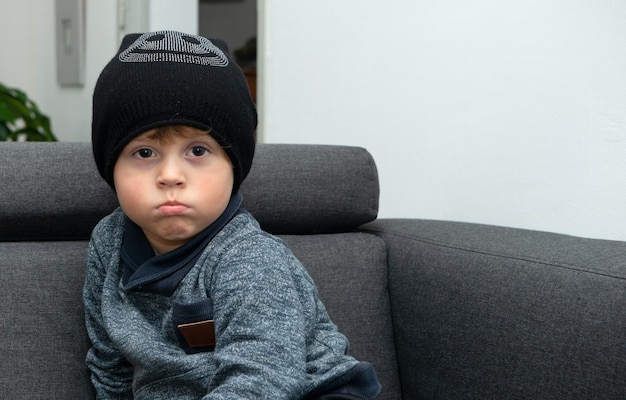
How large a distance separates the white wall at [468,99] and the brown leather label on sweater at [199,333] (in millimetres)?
735

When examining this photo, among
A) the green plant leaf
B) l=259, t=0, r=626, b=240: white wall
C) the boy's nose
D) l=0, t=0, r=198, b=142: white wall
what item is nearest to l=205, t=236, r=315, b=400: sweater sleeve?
the boy's nose

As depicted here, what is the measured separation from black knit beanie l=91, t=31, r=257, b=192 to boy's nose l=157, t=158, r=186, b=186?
1.9 inches

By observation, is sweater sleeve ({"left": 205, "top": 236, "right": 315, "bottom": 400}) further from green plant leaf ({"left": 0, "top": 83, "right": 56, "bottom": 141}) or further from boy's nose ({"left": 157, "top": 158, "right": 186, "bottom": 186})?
green plant leaf ({"left": 0, "top": 83, "right": 56, "bottom": 141})

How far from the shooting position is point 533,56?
1.57 m

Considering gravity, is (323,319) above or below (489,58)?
below

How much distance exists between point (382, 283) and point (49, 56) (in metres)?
3.02

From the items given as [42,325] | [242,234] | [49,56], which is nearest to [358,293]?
[242,234]

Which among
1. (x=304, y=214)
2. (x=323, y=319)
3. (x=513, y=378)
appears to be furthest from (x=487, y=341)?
(x=304, y=214)

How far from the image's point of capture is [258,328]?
99 cm

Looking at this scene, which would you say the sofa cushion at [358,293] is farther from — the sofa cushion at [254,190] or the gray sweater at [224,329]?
the gray sweater at [224,329]

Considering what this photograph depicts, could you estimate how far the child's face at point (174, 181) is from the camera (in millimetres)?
1054

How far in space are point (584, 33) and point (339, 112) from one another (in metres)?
0.72

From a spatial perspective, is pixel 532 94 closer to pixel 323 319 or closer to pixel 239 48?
pixel 323 319

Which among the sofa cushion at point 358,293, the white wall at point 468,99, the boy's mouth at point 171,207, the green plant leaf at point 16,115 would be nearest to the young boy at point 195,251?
the boy's mouth at point 171,207
